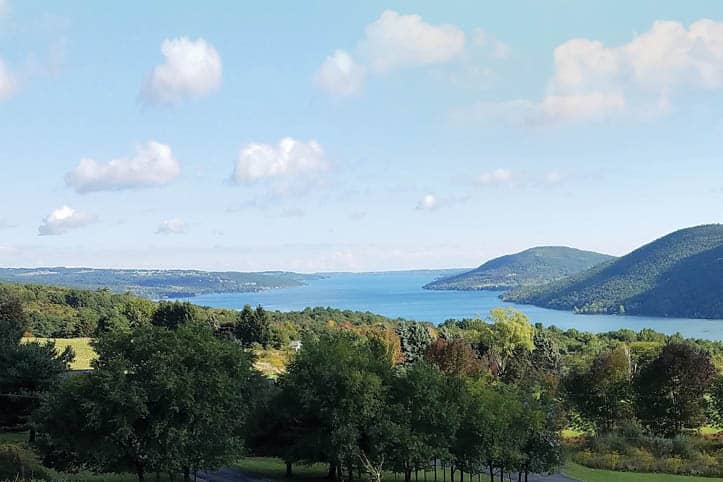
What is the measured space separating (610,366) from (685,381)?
4557mm

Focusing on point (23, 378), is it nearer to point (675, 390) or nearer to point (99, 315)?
point (675, 390)

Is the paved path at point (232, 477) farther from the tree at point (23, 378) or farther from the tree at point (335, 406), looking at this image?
the tree at point (23, 378)

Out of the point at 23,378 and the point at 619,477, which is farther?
the point at 23,378

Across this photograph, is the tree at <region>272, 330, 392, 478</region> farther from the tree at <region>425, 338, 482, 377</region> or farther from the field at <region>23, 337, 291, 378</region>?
the field at <region>23, 337, 291, 378</region>

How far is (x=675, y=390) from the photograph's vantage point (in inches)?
1606

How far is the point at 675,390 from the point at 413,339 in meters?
35.3

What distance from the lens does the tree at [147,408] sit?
2200cm

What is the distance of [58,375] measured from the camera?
3516cm

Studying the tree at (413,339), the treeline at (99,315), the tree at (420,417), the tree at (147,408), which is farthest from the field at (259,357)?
the tree at (147,408)

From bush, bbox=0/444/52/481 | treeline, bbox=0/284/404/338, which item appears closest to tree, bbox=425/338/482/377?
treeline, bbox=0/284/404/338

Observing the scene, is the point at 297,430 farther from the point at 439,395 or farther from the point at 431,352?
the point at 431,352

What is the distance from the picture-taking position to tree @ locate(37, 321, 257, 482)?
2200 centimetres

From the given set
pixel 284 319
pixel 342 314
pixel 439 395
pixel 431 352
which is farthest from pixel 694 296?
pixel 439 395

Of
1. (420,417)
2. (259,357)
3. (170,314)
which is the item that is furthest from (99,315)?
(420,417)
